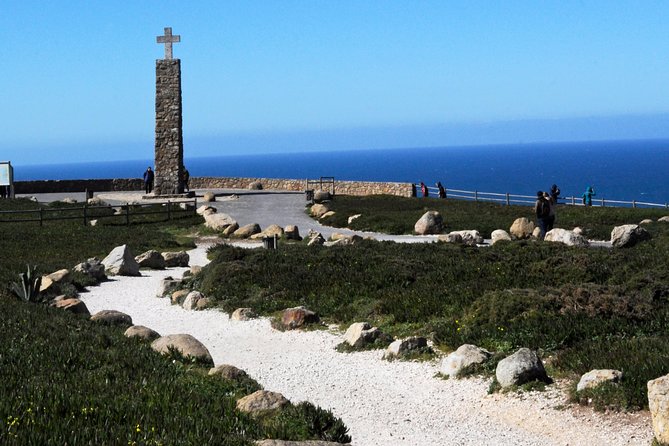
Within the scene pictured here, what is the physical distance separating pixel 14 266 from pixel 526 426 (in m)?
18.3

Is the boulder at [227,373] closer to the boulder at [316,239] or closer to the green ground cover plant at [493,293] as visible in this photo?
the green ground cover plant at [493,293]

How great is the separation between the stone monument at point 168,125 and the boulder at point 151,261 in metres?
24.8

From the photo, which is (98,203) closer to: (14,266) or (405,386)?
(14,266)

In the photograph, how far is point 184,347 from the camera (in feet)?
46.4

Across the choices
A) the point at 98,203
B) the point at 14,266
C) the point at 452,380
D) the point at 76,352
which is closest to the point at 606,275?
the point at 452,380

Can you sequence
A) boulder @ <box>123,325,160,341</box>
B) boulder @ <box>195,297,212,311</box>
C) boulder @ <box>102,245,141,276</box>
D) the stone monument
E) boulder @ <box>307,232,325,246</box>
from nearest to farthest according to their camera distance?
1. boulder @ <box>123,325,160,341</box>
2. boulder @ <box>195,297,212,311</box>
3. boulder @ <box>102,245,141,276</box>
4. boulder @ <box>307,232,325,246</box>
5. the stone monument

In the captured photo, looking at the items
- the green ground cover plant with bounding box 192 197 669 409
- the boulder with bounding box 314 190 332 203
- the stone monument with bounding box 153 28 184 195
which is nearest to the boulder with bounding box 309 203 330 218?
the boulder with bounding box 314 190 332 203

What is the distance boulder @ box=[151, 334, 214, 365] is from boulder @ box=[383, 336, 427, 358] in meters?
3.07

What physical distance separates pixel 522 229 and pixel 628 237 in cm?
660

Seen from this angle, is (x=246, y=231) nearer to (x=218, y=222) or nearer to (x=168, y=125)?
(x=218, y=222)

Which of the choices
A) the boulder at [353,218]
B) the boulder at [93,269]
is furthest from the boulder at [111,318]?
the boulder at [353,218]

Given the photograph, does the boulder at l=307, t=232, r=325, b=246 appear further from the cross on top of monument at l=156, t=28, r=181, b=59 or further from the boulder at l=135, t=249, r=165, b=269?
the cross on top of monument at l=156, t=28, r=181, b=59

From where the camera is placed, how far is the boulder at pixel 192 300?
69.4 feet

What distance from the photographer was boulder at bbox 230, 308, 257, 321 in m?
19.4
